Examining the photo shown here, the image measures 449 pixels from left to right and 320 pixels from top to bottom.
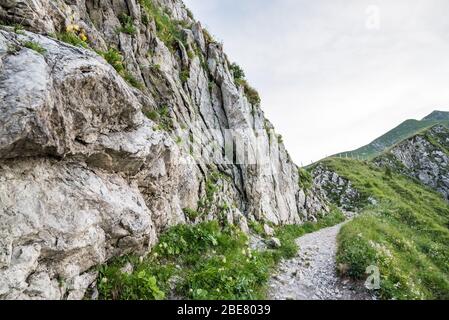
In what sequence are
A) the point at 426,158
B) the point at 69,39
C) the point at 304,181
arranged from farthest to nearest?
the point at 426,158 < the point at 304,181 < the point at 69,39

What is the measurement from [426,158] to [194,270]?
96313mm

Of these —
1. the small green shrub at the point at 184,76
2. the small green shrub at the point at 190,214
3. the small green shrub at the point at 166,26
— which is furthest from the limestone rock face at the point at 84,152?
the small green shrub at the point at 166,26

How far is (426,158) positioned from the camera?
8562 cm

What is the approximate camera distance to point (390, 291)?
1002 centimetres

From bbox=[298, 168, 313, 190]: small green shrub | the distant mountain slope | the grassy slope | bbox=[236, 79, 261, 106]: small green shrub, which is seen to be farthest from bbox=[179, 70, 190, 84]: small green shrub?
the distant mountain slope

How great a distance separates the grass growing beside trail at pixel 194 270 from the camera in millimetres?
8195

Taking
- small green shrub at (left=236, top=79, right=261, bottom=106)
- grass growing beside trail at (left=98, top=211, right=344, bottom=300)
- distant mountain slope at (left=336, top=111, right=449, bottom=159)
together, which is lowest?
grass growing beside trail at (left=98, top=211, right=344, bottom=300)

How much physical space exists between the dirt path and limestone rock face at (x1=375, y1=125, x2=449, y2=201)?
249 ft

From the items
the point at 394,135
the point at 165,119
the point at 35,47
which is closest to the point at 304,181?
the point at 165,119

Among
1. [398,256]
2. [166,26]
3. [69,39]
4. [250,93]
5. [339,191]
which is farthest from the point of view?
[339,191]

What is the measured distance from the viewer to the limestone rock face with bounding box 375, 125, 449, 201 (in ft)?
254

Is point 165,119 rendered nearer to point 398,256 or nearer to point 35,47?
point 35,47

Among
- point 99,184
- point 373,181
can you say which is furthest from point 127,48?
point 373,181

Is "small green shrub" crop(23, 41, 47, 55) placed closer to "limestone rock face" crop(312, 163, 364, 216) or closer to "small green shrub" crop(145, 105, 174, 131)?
"small green shrub" crop(145, 105, 174, 131)
